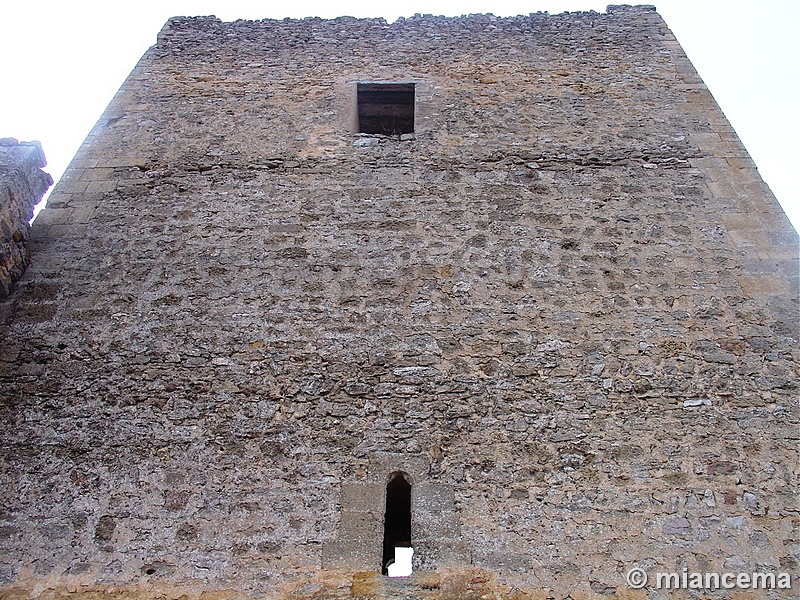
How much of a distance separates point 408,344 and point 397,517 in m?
1.03

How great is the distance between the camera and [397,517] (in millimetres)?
3697

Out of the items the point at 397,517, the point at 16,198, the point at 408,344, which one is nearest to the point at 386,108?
the point at 408,344

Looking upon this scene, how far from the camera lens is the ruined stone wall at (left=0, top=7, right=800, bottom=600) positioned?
340 cm

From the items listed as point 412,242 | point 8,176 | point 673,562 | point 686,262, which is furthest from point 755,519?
point 8,176

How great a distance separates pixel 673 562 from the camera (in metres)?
3.28

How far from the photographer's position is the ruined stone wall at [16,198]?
4.48 m

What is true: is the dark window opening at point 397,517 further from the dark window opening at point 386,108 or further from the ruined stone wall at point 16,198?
the dark window opening at point 386,108

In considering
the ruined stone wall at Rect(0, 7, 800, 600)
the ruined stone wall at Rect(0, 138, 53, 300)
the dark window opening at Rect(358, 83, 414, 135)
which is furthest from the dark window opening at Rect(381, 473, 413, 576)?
the dark window opening at Rect(358, 83, 414, 135)

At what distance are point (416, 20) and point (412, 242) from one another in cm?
298

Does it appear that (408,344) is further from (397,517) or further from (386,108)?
(386,108)

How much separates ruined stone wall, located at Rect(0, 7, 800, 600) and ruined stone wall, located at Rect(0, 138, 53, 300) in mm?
131

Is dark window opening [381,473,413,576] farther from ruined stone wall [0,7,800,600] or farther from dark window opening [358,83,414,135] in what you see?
dark window opening [358,83,414,135]

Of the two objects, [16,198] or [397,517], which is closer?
[397,517]

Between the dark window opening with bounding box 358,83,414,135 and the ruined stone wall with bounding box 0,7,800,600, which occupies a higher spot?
the dark window opening with bounding box 358,83,414,135
